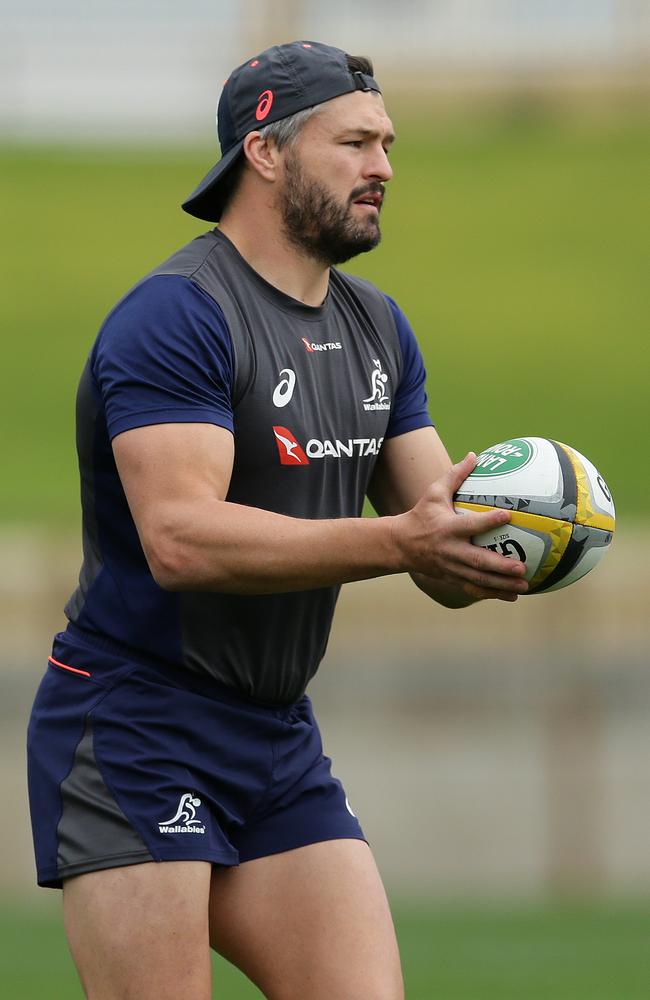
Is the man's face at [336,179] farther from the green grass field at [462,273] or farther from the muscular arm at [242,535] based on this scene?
the green grass field at [462,273]

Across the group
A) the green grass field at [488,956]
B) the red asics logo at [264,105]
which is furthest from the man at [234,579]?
the green grass field at [488,956]

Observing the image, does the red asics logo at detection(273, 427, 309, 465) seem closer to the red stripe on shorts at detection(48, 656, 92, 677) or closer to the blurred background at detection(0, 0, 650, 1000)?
the red stripe on shorts at detection(48, 656, 92, 677)

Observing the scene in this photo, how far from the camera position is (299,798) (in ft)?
15.8

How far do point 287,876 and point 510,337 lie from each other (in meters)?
20.8

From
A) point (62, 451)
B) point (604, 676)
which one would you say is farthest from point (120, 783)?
point (62, 451)

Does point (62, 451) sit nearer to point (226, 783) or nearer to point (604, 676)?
point (604, 676)

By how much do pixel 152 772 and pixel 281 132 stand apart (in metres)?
1.64

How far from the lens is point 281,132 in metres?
4.78

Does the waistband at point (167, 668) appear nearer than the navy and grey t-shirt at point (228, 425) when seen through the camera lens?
No

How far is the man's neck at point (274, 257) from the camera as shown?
4824 millimetres

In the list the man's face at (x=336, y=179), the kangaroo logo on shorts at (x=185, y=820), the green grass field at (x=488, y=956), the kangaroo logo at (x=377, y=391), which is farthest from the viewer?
the green grass field at (x=488, y=956)

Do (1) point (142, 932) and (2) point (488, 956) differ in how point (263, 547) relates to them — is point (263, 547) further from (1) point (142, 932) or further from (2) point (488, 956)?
(2) point (488, 956)

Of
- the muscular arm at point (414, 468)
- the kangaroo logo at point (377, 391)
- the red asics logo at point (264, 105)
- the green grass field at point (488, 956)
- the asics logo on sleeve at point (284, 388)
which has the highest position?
the red asics logo at point (264, 105)

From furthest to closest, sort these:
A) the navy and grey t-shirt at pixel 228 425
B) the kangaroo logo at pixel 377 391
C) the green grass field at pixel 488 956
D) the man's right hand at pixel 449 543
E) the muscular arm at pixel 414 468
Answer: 1. the green grass field at pixel 488 956
2. the muscular arm at pixel 414 468
3. the kangaroo logo at pixel 377 391
4. the navy and grey t-shirt at pixel 228 425
5. the man's right hand at pixel 449 543
